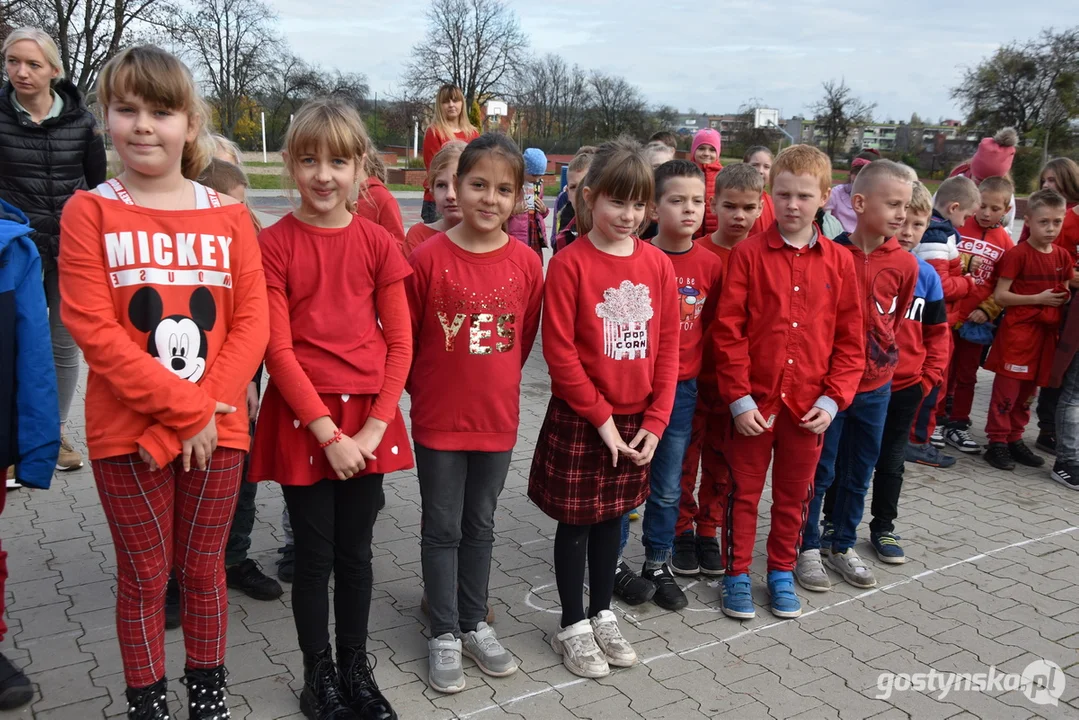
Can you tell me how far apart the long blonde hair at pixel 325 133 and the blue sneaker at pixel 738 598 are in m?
2.23

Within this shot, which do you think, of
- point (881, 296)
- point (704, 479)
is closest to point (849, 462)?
point (704, 479)

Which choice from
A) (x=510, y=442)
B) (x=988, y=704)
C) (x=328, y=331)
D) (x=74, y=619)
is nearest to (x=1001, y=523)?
(x=988, y=704)

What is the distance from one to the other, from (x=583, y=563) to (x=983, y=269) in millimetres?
4002

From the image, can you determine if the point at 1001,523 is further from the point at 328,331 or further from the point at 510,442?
the point at 328,331

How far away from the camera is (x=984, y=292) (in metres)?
5.74

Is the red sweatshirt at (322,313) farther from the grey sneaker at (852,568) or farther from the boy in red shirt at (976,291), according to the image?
the boy in red shirt at (976,291)

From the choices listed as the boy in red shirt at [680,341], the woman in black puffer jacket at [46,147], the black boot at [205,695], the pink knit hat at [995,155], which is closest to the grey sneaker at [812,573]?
the boy in red shirt at [680,341]

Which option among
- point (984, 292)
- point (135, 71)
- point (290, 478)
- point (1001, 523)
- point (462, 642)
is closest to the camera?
point (135, 71)

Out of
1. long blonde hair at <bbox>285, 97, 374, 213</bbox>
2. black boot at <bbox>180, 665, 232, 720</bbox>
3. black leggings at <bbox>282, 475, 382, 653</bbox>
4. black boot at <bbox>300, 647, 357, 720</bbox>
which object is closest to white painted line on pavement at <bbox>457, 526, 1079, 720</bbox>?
black boot at <bbox>300, 647, 357, 720</bbox>

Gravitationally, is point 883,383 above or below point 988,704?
above

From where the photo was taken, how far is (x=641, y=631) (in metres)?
3.41

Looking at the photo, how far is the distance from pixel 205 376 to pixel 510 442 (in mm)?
1029

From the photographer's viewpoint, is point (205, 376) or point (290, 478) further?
point (290, 478)

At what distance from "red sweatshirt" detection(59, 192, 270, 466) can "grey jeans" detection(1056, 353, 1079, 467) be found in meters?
4.93
